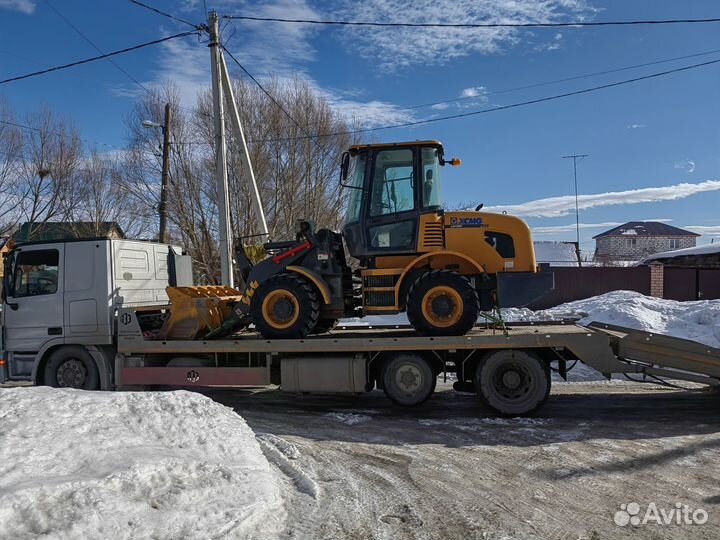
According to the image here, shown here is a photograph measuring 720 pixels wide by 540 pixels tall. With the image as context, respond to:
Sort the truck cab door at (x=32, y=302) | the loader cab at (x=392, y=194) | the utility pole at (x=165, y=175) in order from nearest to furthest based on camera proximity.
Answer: the loader cab at (x=392, y=194) → the truck cab door at (x=32, y=302) → the utility pole at (x=165, y=175)

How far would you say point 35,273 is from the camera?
8.71 m

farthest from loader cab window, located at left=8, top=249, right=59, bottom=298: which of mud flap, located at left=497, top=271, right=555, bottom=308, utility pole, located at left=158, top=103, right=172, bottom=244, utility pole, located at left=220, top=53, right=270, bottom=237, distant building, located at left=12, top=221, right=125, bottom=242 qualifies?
distant building, located at left=12, top=221, right=125, bottom=242

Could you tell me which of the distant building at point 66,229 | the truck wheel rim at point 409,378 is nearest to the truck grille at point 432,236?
the truck wheel rim at point 409,378

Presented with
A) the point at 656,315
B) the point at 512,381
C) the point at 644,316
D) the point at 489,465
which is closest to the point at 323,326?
the point at 512,381

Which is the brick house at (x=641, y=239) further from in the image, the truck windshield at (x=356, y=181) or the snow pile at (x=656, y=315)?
the truck windshield at (x=356, y=181)

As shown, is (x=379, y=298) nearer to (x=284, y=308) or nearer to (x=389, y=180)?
(x=284, y=308)

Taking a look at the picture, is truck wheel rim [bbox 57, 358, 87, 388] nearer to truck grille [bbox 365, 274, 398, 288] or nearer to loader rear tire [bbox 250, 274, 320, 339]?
loader rear tire [bbox 250, 274, 320, 339]

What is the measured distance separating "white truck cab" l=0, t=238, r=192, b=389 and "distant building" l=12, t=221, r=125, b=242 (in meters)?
20.7

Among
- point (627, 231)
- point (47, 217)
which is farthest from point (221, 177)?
point (627, 231)

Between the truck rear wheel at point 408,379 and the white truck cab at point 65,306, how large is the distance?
159 inches

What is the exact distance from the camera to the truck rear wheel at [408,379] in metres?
7.78

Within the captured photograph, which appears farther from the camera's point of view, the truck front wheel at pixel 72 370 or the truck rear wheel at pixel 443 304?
the truck front wheel at pixel 72 370

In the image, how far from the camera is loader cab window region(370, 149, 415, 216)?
26.9 feet

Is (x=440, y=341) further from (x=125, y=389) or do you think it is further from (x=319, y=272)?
(x=125, y=389)
